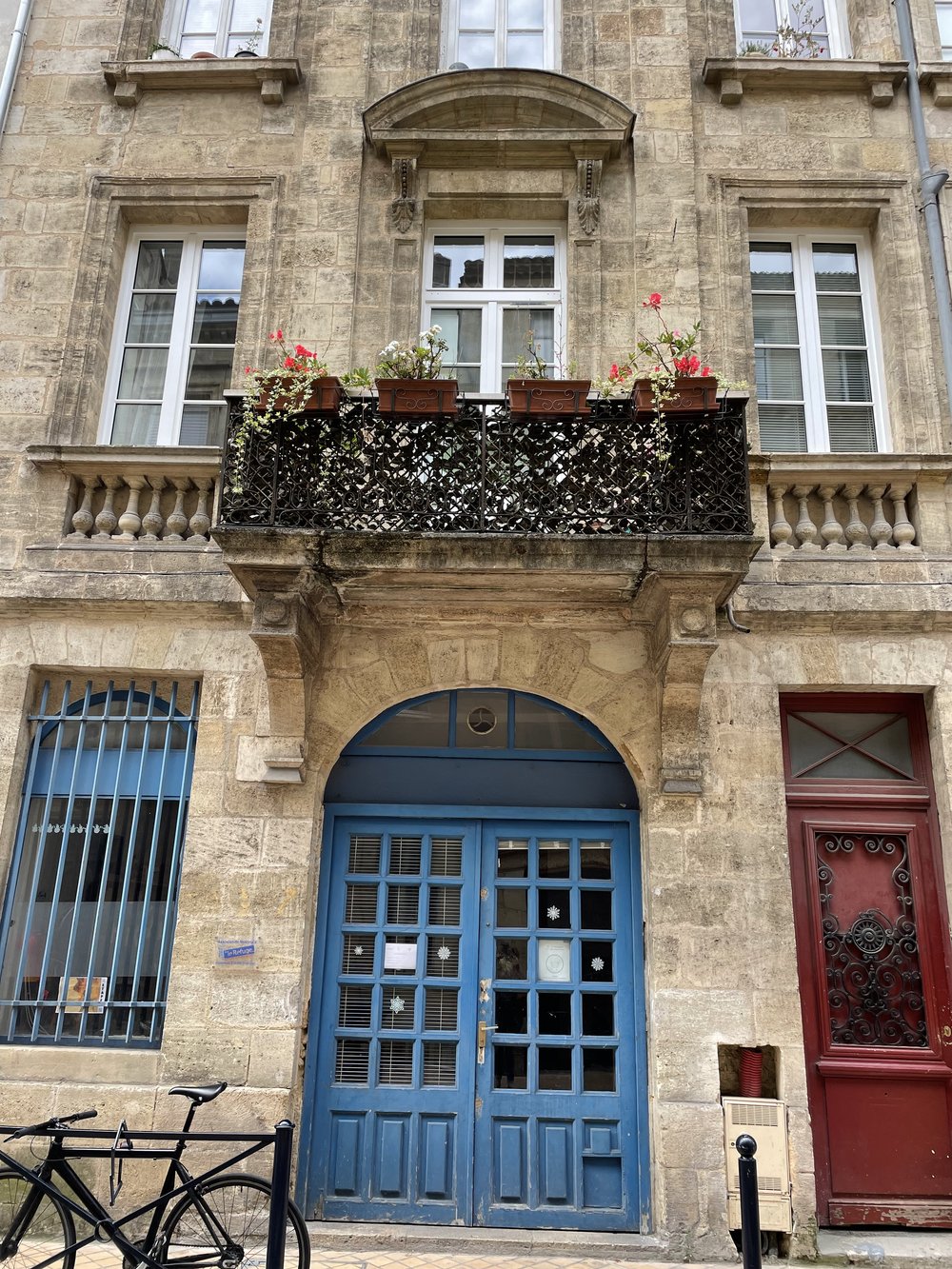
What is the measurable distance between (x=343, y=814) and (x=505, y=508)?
7.81 ft

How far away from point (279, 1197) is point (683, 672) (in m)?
3.70

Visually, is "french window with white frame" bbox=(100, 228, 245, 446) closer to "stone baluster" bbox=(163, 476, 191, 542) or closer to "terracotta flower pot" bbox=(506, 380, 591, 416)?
"stone baluster" bbox=(163, 476, 191, 542)

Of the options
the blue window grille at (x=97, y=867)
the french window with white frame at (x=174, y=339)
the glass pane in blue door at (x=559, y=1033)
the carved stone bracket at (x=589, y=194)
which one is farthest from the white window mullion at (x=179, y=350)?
the glass pane in blue door at (x=559, y=1033)

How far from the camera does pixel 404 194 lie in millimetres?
7793

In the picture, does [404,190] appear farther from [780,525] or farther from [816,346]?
[780,525]

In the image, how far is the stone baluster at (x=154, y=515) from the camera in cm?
706

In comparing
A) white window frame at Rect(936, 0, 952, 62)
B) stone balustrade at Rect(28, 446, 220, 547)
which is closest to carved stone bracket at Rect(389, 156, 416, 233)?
stone balustrade at Rect(28, 446, 220, 547)

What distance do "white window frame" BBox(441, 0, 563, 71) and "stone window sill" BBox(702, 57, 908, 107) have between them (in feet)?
4.44

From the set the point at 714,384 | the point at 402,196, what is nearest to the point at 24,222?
the point at 402,196

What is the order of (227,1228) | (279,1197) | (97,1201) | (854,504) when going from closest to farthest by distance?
(279,1197)
(97,1201)
(227,1228)
(854,504)

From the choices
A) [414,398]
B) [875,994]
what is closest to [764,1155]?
[875,994]

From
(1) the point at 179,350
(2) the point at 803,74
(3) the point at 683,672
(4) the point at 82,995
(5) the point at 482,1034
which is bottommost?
(5) the point at 482,1034

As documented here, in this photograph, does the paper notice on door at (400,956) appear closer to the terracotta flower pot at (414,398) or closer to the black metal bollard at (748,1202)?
the black metal bollard at (748,1202)

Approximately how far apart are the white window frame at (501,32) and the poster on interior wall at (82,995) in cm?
757
